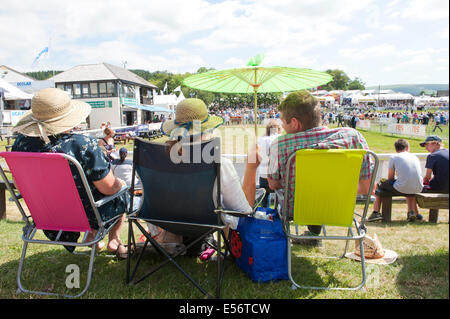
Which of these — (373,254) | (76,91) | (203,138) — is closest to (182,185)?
(203,138)

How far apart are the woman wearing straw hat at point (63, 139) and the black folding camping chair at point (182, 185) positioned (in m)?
0.33

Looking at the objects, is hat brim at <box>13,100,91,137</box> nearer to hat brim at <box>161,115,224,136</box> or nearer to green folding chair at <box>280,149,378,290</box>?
hat brim at <box>161,115,224,136</box>

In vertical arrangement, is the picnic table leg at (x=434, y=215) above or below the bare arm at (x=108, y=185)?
below

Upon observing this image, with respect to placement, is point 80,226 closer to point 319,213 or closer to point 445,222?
point 319,213

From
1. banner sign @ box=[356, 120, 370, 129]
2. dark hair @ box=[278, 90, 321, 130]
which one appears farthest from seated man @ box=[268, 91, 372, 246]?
banner sign @ box=[356, 120, 370, 129]

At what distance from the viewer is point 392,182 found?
474 cm

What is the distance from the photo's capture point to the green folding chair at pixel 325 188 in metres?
2.12

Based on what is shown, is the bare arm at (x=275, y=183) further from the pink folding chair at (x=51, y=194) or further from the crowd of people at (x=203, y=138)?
the pink folding chair at (x=51, y=194)

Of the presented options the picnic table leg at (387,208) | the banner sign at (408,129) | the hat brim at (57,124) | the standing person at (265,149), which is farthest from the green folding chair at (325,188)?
the banner sign at (408,129)

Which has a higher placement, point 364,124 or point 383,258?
point 364,124

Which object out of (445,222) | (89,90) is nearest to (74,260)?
(445,222)

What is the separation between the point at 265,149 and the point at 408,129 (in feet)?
58.2

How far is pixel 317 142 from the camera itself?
7.77 ft

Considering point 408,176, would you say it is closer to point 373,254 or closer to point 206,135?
point 373,254
